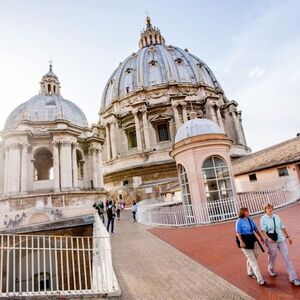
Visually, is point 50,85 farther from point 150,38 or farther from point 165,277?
point 150,38

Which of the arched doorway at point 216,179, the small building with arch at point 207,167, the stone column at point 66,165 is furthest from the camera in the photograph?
the stone column at point 66,165

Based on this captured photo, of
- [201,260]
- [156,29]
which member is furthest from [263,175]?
[156,29]

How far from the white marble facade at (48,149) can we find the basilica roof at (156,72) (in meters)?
16.0

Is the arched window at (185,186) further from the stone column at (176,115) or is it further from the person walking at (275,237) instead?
the stone column at (176,115)

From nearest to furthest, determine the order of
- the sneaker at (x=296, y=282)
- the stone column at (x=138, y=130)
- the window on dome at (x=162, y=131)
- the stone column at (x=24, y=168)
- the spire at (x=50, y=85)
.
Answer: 1. the sneaker at (x=296, y=282)
2. the stone column at (x=24, y=168)
3. the spire at (x=50, y=85)
4. the stone column at (x=138, y=130)
5. the window on dome at (x=162, y=131)

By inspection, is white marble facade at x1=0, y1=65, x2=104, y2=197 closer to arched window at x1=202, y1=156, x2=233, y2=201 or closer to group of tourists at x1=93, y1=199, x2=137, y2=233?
group of tourists at x1=93, y1=199, x2=137, y2=233

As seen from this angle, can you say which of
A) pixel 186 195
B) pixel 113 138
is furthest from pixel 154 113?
pixel 186 195

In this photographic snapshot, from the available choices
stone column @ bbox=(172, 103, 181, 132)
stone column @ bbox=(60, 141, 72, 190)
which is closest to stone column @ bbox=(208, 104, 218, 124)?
stone column @ bbox=(172, 103, 181, 132)

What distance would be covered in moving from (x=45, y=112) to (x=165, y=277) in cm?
2404

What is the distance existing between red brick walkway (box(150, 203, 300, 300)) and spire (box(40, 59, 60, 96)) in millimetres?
25741

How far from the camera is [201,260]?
6.17 metres

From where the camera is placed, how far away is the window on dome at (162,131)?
34678 mm

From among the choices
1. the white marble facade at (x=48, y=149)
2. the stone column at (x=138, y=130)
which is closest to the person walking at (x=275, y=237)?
the white marble facade at (x=48, y=149)

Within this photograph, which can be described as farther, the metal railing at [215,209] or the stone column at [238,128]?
the stone column at [238,128]
